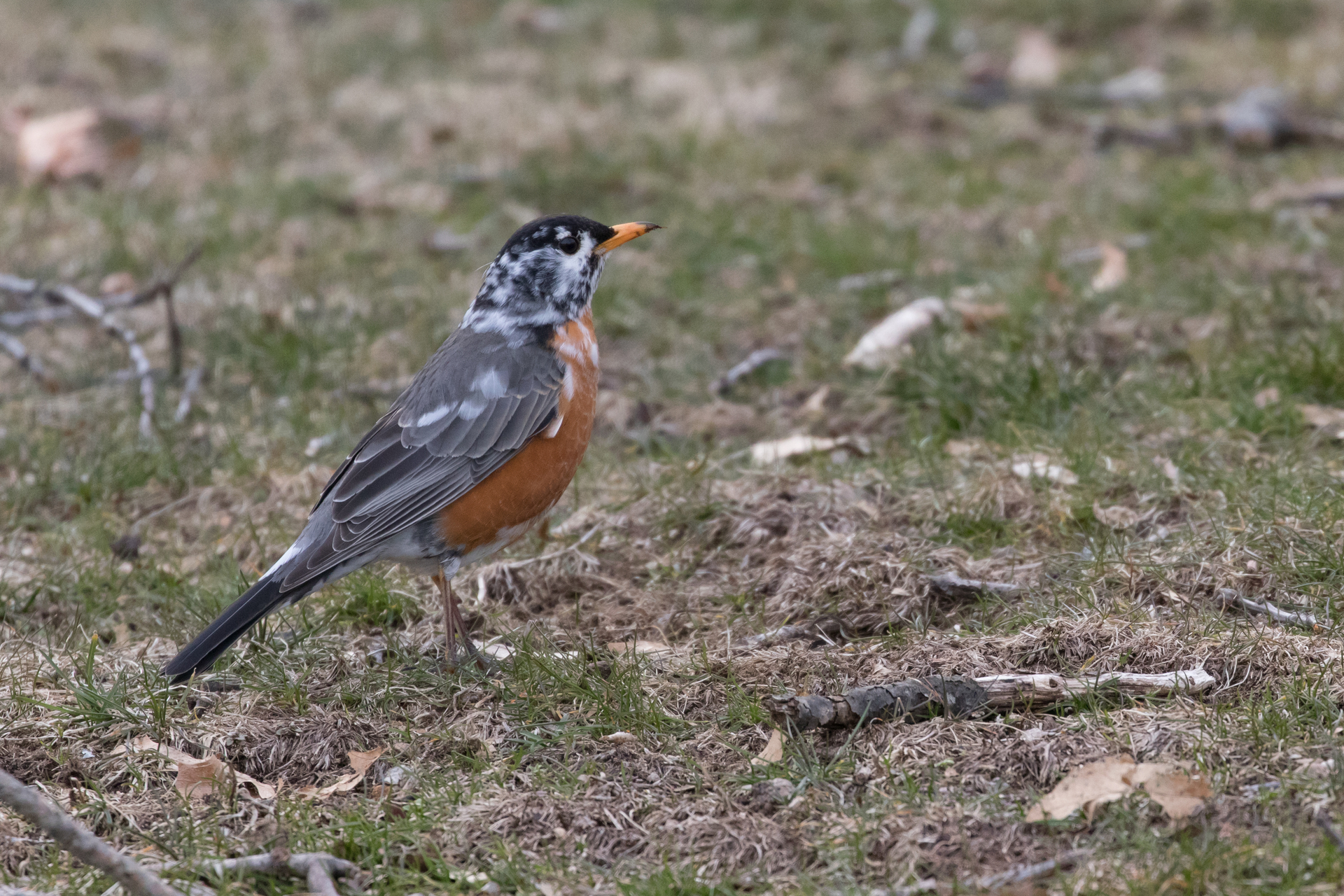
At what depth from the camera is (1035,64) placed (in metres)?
9.88

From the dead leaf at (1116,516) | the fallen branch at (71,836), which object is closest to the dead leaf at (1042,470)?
the dead leaf at (1116,516)

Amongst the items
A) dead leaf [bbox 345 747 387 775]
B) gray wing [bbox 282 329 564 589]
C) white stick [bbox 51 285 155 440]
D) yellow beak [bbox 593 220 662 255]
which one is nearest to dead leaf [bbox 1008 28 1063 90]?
yellow beak [bbox 593 220 662 255]

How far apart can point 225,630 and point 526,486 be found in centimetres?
97

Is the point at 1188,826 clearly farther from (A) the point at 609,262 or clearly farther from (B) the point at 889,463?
(A) the point at 609,262

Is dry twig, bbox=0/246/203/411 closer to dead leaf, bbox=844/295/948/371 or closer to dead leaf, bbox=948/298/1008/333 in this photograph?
dead leaf, bbox=844/295/948/371

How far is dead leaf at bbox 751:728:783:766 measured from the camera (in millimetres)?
3551

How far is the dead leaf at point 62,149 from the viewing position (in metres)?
8.38

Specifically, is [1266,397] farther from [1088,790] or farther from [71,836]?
[71,836]

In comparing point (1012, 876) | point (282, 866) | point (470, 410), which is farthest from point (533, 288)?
point (1012, 876)

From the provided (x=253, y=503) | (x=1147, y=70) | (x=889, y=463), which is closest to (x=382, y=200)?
(x=253, y=503)

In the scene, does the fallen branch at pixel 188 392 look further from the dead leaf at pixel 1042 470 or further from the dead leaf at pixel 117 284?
the dead leaf at pixel 1042 470

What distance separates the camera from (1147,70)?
31.8 feet

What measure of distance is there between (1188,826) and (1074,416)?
2.58m

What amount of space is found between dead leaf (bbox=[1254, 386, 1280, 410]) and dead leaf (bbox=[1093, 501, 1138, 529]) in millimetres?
965
